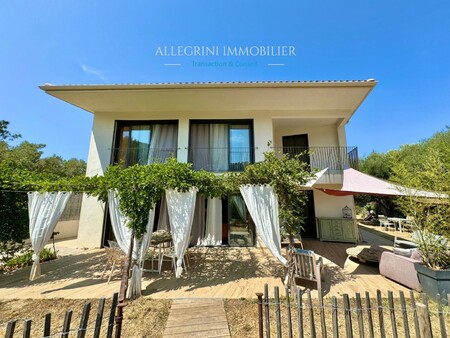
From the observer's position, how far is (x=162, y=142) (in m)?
8.78

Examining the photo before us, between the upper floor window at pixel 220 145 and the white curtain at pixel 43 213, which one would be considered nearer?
the white curtain at pixel 43 213

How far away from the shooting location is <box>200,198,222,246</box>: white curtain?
819 centimetres

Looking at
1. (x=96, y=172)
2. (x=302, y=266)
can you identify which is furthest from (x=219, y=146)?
(x=302, y=266)

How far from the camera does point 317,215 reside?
909 centimetres

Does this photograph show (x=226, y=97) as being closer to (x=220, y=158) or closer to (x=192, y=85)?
(x=192, y=85)

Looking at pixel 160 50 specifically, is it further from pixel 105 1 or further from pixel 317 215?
pixel 317 215

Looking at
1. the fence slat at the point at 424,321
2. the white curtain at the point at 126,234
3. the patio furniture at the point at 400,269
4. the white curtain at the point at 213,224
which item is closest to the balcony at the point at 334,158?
the white curtain at the point at 213,224

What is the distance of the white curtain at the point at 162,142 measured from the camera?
8594 millimetres

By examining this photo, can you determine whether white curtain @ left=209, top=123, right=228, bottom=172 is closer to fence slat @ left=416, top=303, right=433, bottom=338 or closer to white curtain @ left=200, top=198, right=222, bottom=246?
white curtain @ left=200, top=198, right=222, bottom=246

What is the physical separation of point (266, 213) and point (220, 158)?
15.0 ft

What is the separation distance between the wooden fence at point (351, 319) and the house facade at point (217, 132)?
200 inches

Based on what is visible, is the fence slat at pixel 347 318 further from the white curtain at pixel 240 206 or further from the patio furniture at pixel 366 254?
the white curtain at pixel 240 206

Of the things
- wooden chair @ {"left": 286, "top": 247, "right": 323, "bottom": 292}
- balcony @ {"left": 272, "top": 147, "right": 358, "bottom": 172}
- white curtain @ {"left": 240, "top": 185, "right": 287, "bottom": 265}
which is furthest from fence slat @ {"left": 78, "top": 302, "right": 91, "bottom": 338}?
balcony @ {"left": 272, "top": 147, "right": 358, "bottom": 172}

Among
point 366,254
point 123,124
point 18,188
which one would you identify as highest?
point 123,124
